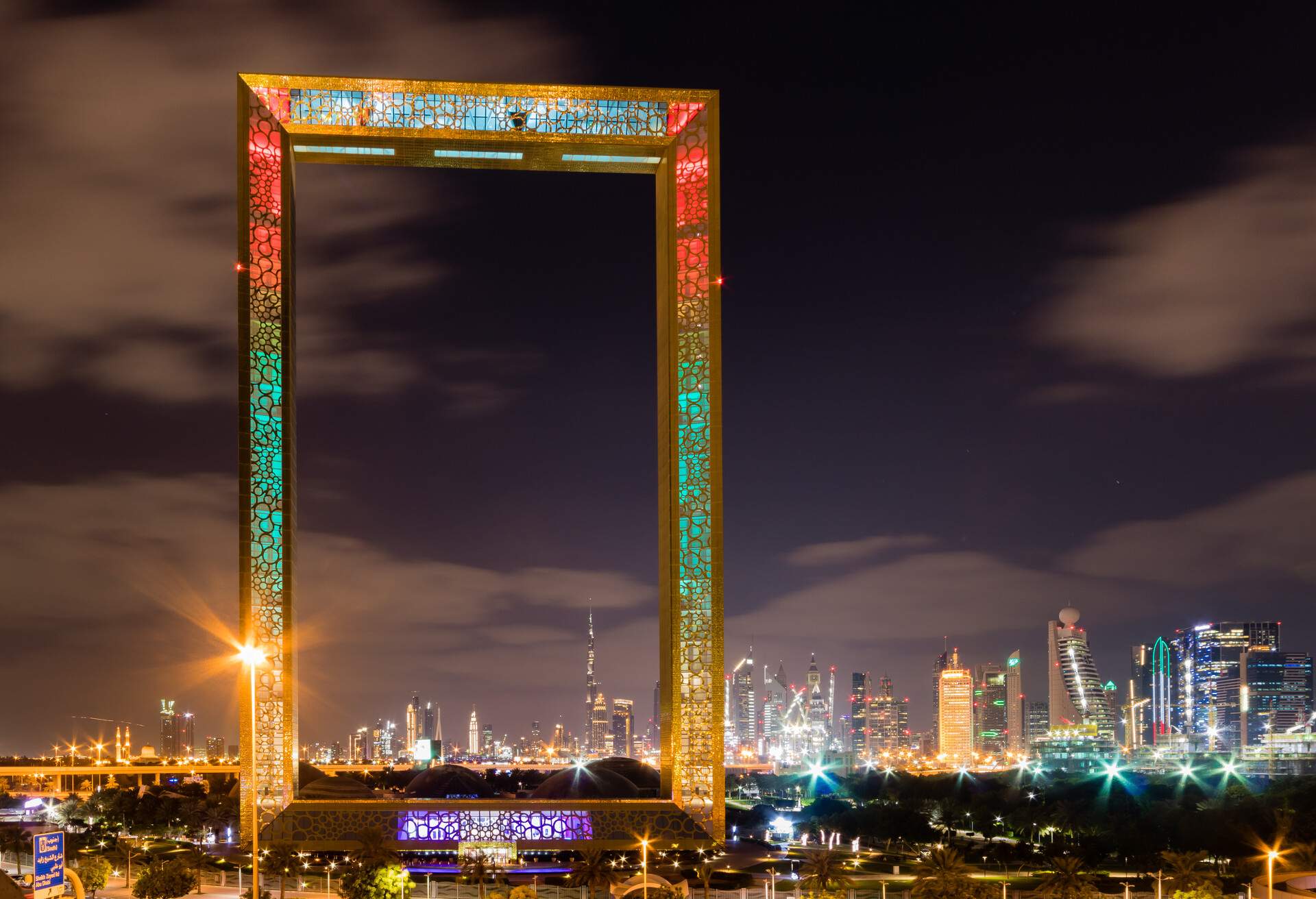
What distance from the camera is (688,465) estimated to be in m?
37.4

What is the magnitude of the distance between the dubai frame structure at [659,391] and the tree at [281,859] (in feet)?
1.41

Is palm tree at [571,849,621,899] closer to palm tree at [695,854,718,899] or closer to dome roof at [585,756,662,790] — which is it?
palm tree at [695,854,718,899]

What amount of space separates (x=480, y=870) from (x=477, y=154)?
19380 mm

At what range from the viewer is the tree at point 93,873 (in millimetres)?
38812

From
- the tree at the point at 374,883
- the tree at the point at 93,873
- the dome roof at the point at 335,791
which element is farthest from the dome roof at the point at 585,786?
the tree at the point at 93,873

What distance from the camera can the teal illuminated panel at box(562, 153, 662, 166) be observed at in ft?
127

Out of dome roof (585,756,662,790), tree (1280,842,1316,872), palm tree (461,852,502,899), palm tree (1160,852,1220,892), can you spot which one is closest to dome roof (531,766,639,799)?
dome roof (585,756,662,790)

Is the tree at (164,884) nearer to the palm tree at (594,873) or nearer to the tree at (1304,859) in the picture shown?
the palm tree at (594,873)

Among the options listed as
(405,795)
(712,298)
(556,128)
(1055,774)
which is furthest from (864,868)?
(1055,774)

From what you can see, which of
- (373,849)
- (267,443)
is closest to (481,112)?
(267,443)

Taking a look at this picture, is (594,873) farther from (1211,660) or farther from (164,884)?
(1211,660)

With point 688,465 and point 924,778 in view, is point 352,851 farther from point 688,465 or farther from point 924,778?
point 924,778

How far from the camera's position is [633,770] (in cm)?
5488

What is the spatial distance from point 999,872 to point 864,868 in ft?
15.5
